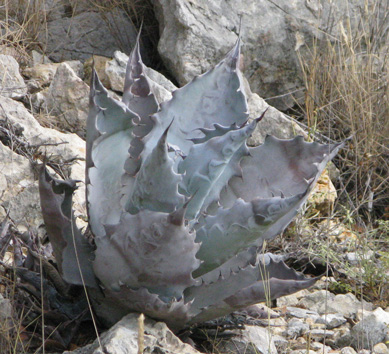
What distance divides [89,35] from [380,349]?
3.13 metres

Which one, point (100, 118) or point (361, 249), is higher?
point (100, 118)

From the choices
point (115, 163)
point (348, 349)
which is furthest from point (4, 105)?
point (348, 349)

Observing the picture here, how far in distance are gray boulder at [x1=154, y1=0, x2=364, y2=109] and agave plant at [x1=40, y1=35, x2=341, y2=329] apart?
6.33 feet

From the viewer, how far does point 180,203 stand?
5.71 ft

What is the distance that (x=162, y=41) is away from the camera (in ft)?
13.6

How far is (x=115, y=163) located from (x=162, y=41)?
2.32m

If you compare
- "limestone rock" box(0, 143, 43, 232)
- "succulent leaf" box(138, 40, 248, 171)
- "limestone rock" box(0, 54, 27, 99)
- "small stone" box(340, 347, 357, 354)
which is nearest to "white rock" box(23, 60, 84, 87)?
"limestone rock" box(0, 54, 27, 99)

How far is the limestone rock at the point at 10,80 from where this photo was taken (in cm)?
327

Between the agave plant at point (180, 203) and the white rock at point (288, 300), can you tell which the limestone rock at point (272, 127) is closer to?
the white rock at point (288, 300)

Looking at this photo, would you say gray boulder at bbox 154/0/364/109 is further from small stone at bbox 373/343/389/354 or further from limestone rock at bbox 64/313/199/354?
limestone rock at bbox 64/313/199/354

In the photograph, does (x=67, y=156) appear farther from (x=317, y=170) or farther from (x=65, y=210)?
(x=317, y=170)

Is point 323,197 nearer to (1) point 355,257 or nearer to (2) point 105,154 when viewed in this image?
(1) point 355,257

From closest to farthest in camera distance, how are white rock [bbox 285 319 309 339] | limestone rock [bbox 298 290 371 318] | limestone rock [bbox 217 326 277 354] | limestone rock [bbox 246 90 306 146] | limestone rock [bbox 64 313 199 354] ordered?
limestone rock [bbox 64 313 199 354] → limestone rock [bbox 217 326 277 354] → white rock [bbox 285 319 309 339] → limestone rock [bbox 298 290 371 318] → limestone rock [bbox 246 90 306 146]

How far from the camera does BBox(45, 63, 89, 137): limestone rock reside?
3.38 metres
